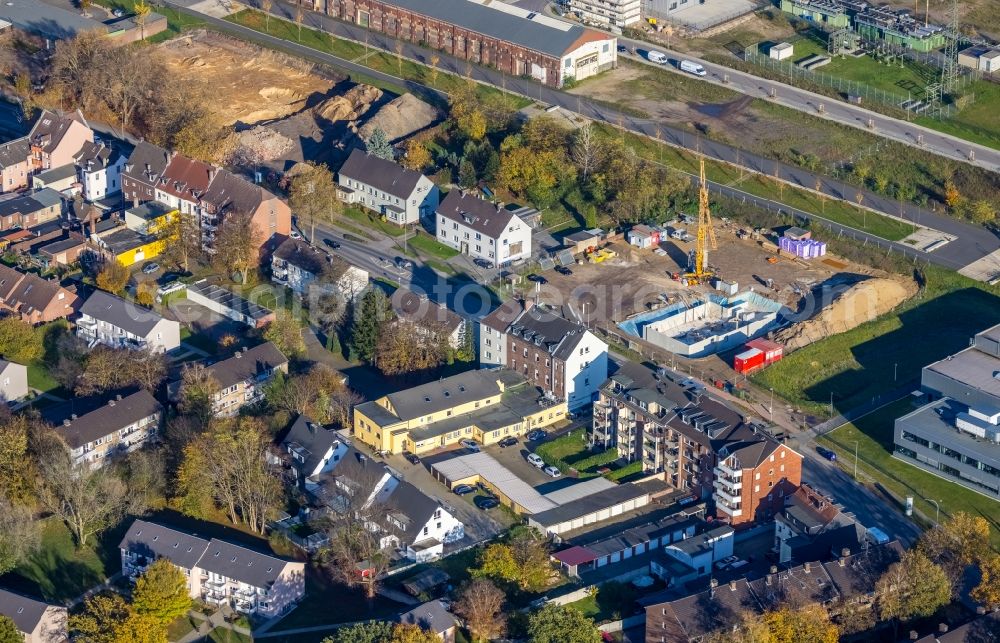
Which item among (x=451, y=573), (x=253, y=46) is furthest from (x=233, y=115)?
(x=451, y=573)

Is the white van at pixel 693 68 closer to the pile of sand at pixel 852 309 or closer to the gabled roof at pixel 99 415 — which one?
the pile of sand at pixel 852 309

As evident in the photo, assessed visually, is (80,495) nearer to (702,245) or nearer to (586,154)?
(702,245)

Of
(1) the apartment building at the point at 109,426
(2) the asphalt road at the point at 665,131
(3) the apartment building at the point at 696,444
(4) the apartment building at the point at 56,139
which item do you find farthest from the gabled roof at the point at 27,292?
(2) the asphalt road at the point at 665,131

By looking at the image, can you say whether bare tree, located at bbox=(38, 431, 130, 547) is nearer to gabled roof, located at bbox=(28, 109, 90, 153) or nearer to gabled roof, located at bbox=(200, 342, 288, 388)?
gabled roof, located at bbox=(200, 342, 288, 388)

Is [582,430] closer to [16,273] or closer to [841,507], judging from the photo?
[841,507]

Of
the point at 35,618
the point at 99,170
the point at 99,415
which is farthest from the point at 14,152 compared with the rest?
the point at 35,618
